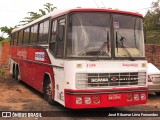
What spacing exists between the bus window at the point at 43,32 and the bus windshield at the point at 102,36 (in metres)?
2.43

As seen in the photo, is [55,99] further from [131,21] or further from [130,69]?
[131,21]

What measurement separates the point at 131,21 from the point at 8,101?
5454mm

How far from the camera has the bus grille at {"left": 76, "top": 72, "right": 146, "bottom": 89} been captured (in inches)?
340

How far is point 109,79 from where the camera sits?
889 centimetres

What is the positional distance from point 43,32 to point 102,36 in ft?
11.0

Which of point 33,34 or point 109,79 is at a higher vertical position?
point 33,34

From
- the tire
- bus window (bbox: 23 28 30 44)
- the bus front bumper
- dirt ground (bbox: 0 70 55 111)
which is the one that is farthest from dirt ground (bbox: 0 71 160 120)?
bus window (bbox: 23 28 30 44)

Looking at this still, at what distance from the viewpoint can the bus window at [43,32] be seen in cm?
1125

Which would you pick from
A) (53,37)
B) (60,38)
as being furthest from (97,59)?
(53,37)

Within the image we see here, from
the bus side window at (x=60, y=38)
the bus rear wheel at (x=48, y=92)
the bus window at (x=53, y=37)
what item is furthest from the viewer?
the bus rear wheel at (x=48, y=92)

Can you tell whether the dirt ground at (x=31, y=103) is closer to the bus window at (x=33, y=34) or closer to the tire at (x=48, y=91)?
the tire at (x=48, y=91)

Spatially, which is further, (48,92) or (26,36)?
(26,36)

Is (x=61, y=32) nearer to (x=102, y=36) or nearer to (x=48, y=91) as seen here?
(x=102, y=36)

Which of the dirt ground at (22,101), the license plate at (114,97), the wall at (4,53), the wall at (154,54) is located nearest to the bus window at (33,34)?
the dirt ground at (22,101)
